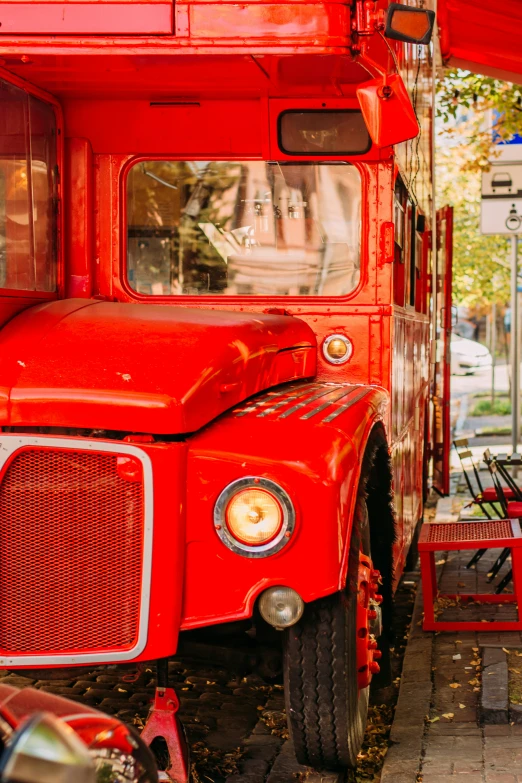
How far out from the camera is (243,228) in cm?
502

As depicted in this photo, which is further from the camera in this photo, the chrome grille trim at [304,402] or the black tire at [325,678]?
the chrome grille trim at [304,402]

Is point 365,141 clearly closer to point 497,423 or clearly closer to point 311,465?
point 311,465

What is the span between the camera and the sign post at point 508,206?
1195 cm

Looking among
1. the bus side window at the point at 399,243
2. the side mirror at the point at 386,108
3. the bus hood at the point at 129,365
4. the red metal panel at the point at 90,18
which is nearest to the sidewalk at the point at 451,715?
the bus hood at the point at 129,365

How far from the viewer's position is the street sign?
12.0 meters

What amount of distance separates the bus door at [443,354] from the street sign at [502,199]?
209cm

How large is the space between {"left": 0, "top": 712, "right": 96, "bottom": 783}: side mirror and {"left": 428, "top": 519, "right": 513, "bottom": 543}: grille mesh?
4663mm

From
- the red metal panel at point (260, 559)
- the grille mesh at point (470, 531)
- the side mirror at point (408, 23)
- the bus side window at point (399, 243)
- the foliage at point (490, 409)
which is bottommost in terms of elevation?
the foliage at point (490, 409)

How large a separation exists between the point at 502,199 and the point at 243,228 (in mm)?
7581

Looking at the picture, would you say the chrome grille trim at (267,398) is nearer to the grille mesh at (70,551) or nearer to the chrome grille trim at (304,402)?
the chrome grille trim at (304,402)

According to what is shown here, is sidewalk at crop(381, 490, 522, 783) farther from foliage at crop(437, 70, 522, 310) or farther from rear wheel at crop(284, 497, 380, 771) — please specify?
foliage at crop(437, 70, 522, 310)

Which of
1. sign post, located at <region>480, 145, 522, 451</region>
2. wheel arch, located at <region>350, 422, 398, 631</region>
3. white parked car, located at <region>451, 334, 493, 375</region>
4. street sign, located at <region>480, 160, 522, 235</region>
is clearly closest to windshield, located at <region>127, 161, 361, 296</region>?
wheel arch, located at <region>350, 422, 398, 631</region>

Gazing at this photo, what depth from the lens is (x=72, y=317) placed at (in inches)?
159

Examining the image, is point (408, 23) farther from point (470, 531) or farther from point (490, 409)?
point (490, 409)
